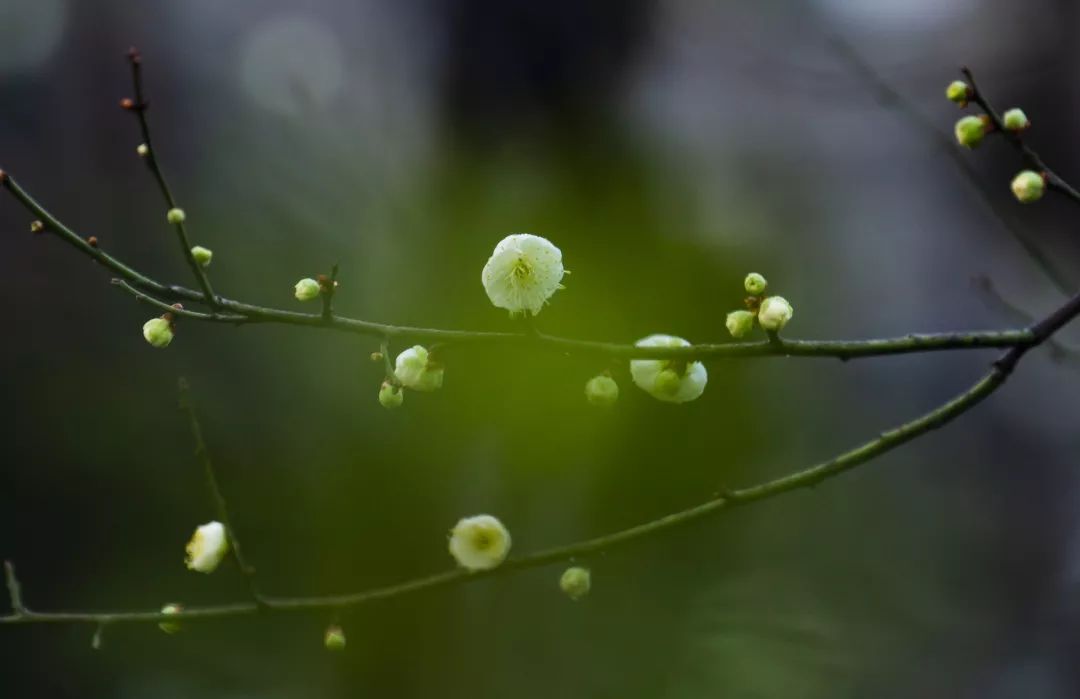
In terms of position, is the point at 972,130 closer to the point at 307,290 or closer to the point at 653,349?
the point at 653,349

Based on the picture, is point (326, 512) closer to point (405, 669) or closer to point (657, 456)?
point (405, 669)

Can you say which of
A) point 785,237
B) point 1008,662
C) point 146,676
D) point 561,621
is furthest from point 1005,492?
point 146,676

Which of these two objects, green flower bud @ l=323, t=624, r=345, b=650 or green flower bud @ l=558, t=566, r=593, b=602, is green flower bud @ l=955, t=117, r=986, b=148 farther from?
green flower bud @ l=323, t=624, r=345, b=650

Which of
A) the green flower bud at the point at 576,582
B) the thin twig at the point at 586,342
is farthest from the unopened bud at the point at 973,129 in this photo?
the green flower bud at the point at 576,582

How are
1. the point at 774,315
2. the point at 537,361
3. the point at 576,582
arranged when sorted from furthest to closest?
the point at 537,361
the point at 576,582
the point at 774,315

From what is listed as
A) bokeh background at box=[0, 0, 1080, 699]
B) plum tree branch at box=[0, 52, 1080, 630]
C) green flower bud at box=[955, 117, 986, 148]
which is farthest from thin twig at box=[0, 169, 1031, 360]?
bokeh background at box=[0, 0, 1080, 699]

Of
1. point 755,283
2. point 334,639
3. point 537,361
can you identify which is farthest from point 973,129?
point 537,361
